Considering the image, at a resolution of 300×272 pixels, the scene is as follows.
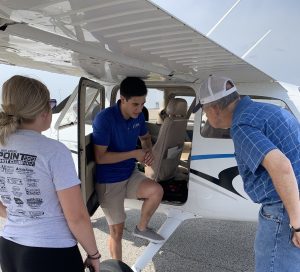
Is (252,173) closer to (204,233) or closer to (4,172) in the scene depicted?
(4,172)

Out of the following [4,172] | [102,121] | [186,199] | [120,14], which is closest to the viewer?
[120,14]

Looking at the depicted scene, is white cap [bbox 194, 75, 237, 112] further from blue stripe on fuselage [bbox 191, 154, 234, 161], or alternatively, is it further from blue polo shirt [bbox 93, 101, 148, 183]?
blue stripe on fuselage [bbox 191, 154, 234, 161]

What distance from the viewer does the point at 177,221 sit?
3439 mm

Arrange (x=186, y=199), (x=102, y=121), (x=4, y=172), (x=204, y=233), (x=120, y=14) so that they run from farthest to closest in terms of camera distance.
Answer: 1. (x=204, y=233)
2. (x=186, y=199)
3. (x=102, y=121)
4. (x=4, y=172)
5. (x=120, y=14)

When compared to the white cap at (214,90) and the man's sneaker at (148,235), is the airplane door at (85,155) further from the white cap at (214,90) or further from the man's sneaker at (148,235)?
the white cap at (214,90)

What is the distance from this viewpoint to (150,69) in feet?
9.68

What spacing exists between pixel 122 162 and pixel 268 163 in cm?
167

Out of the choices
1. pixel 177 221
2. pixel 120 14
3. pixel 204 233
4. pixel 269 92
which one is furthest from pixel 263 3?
pixel 204 233

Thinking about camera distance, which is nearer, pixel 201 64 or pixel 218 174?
pixel 201 64

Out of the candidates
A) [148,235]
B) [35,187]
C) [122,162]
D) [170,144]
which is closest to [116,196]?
[122,162]

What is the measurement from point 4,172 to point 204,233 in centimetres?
346

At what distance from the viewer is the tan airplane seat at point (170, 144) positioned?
11.9 ft

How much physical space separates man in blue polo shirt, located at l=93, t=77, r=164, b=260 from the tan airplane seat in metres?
0.34

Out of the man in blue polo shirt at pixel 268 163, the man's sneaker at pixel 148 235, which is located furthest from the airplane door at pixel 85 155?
the man in blue polo shirt at pixel 268 163
